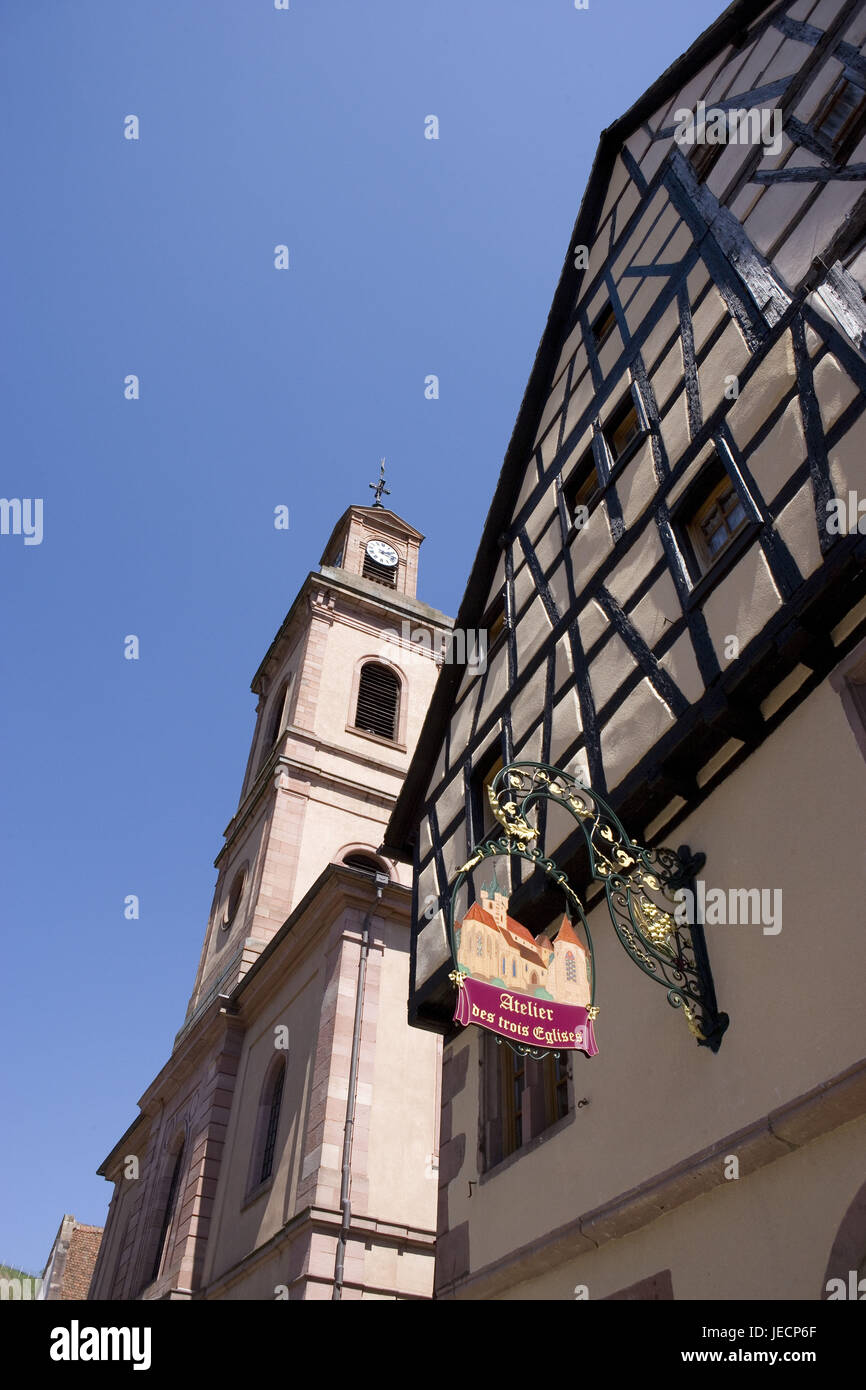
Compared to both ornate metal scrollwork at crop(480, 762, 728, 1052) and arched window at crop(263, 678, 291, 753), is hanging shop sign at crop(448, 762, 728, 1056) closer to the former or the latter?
ornate metal scrollwork at crop(480, 762, 728, 1052)

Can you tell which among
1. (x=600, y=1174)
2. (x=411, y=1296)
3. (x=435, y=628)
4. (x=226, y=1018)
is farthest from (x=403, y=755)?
(x=600, y=1174)

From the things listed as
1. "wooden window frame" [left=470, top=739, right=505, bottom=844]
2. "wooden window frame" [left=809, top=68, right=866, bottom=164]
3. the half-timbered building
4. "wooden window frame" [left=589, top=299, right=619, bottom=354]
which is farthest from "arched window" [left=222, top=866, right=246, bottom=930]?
"wooden window frame" [left=809, top=68, right=866, bottom=164]

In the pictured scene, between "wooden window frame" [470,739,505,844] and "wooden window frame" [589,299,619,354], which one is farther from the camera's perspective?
"wooden window frame" [589,299,619,354]

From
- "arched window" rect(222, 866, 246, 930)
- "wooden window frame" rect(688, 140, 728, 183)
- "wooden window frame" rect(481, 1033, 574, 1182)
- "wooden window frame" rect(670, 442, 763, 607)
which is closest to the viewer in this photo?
"wooden window frame" rect(670, 442, 763, 607)

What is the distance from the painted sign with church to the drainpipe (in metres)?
7.68

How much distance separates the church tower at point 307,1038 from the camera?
535 inches

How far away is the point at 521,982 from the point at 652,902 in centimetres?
103

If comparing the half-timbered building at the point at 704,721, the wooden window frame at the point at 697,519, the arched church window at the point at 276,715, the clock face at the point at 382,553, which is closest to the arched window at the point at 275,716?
the arched church window at the point at 276,715

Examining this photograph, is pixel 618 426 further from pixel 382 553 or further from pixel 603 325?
pixel 382 553

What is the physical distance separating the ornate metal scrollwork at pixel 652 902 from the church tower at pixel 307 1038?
7977 mm

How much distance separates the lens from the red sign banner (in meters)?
6.29

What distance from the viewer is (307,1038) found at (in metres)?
15.7

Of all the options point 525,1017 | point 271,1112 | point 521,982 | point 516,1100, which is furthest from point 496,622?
point 271,1112
